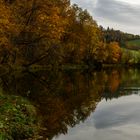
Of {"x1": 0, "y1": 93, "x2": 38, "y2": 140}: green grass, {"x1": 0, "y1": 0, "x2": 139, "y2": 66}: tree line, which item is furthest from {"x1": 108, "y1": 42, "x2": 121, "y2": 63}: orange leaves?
{"x1": 0, "y1": 93, "x2": 38, "y2": 140}: green grass

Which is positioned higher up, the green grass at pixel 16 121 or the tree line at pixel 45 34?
the tree line at pixel 45 34

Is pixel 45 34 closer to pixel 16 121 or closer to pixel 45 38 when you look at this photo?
pixel 45 38

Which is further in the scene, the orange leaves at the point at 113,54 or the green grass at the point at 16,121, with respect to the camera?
the orange leaves at the point at 113,54

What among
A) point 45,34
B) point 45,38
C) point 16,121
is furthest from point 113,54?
point 16,121

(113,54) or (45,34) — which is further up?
(45,34)

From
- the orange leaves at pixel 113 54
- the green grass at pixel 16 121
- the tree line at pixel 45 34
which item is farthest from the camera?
the orange leaves at pixel 113 54

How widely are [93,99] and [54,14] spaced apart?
56.1 feet

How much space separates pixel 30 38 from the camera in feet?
188

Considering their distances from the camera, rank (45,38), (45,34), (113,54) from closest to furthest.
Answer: (45,34), (45,38), (113,54)

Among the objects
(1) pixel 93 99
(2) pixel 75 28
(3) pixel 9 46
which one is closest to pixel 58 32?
(3) pixel 9 46

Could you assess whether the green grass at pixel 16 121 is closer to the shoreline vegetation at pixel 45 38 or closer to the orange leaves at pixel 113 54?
the shoreline vegetation at pixel 45 38

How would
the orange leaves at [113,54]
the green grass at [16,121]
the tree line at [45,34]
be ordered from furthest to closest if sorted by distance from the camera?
the orange leaves at [113,54]
the tree line at [45,34]
the green grass at [16,121]

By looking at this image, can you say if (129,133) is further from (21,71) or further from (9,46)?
(21,71)

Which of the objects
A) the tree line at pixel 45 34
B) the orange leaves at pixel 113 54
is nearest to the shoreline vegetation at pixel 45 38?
the tree line at pixel 45 34
